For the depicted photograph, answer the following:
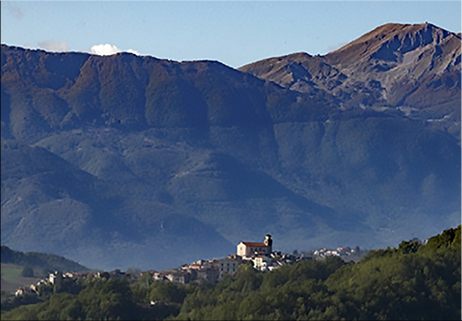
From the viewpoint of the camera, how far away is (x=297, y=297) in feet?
428

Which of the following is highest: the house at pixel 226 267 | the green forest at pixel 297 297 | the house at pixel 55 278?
the house at pixel 226 267

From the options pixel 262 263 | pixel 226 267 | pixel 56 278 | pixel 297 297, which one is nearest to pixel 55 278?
pixel 56 278

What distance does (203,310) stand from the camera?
13162 cm

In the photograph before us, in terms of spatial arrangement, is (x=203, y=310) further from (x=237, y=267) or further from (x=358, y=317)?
(x=237, y=267)

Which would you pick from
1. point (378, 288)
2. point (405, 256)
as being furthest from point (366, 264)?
point (378, 288)

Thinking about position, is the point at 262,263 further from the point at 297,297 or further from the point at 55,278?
the point at 297,297

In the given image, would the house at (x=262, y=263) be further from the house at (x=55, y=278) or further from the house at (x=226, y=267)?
the house at (x=55, y=278)

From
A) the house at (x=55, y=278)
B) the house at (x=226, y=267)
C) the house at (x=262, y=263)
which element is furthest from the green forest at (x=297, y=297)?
the house at (x=262, y=263)

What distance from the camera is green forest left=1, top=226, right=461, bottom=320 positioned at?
12756cm

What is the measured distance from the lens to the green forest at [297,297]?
419 ft

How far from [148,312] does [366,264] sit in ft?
81.3

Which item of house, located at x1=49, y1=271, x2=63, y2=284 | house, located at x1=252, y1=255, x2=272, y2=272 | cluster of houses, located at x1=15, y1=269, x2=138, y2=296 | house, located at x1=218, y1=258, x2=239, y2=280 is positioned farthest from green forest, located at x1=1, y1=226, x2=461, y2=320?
house, located at x1=252, y1=255, x2=272, y2=272

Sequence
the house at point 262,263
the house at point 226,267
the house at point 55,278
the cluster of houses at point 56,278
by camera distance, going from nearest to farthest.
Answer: the cluster of houses at point 56,278
the house at point 55,278
the house at point 226,267
the house at point 262,263

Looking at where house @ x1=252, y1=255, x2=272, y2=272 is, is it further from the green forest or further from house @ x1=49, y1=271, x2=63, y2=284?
house @ x1=49, y1=271, x2=63, y2=284
